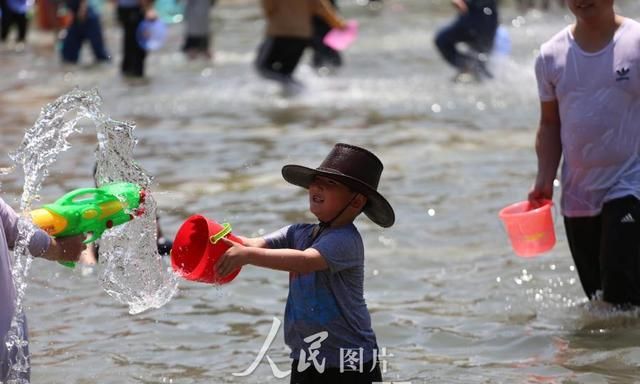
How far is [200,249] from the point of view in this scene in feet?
14.8

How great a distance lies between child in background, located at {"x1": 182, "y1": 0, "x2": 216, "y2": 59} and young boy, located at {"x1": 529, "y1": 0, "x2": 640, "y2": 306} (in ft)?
45.9

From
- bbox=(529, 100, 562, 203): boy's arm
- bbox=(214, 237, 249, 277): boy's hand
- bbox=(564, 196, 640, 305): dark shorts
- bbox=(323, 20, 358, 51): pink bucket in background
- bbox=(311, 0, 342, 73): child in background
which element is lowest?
bbox=(311, 0, 342, 73): child in background

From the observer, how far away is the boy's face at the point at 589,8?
5984 millimetres

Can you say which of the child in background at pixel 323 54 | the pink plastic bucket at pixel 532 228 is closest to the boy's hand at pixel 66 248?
the pink plastic bucket at pixel 532 228

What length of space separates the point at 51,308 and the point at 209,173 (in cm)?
392

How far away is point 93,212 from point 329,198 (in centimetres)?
89

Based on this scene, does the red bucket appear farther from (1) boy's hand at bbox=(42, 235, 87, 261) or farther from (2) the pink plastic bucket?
(2) the pink plastic bucket

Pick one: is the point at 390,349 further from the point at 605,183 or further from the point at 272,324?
the point at 605,183

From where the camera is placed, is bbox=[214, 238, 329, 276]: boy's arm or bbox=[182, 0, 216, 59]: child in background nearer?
bbox=[214, 238, 329, 276]: boy's arm

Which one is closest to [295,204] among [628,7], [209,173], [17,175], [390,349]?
[209,173]

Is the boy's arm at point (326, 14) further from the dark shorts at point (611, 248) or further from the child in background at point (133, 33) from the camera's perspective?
the dark shorts at point (611, 248)

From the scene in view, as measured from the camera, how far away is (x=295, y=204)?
32.5 feet

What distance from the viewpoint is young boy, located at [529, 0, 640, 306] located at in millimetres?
6047

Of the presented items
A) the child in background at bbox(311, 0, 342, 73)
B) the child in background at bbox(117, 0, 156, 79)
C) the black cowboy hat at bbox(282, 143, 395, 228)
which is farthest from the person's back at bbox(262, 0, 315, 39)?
the black cowboy hat at bbox(282, 143, 395, 228)
